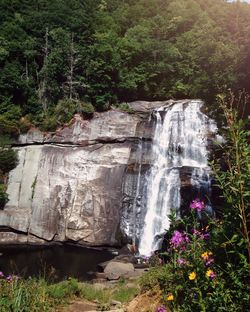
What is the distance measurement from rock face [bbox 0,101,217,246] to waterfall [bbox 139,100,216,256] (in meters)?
0.63

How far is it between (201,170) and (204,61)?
1099 cm

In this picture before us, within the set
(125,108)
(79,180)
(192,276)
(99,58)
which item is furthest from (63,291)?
(99,58)

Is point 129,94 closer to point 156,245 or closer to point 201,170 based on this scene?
point 201,170

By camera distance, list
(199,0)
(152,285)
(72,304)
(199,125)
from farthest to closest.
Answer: (199,0) → (199,125) → (72,304) → (152,285)

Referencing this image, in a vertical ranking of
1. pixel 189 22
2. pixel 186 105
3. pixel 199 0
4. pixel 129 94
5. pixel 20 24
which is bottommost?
pixel 186 105

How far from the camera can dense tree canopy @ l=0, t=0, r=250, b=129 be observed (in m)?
24.9

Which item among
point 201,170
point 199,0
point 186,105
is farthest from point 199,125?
point 199,0

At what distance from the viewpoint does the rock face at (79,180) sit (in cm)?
1947

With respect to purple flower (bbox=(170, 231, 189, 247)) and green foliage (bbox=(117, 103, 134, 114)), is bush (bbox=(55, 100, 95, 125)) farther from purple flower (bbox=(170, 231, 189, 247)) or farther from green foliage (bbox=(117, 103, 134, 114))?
purple flower (bbox=(170, 231, 189, 247))

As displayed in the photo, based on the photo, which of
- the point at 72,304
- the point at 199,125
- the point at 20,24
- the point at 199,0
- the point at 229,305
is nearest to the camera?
the point at 229,305

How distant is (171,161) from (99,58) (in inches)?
378

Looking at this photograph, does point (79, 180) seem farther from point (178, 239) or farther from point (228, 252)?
point (228, 252)

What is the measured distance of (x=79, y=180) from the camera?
67.4 ft

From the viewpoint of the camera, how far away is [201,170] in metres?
18.8
